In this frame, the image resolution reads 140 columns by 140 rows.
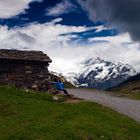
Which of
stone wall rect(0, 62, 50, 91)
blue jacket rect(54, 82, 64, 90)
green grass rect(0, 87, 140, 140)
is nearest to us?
green grass rect(0, 87, 140, 140)

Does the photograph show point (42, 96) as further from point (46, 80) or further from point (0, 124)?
point (0, 124)

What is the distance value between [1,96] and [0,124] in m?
9.93

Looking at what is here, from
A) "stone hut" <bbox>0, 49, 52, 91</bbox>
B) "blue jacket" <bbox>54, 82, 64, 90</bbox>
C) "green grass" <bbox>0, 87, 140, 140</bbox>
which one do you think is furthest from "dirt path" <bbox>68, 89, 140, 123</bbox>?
"stone hut" <bbox>0, 49, 52, 91</bbox>

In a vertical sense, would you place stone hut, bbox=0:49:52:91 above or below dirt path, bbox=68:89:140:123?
above

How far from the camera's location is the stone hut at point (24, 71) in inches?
2174

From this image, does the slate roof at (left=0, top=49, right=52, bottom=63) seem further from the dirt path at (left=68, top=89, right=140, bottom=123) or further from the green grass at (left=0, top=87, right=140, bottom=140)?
the green grass at (left=0, top=87, right=140, bottom=140)

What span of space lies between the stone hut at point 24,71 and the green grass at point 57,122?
39.0 feet

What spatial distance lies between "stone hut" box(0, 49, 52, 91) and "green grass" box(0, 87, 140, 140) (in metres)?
11.9

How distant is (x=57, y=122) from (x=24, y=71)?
24.1m

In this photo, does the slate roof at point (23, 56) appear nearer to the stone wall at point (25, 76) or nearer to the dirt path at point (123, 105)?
the stone wall at point (25, 76)

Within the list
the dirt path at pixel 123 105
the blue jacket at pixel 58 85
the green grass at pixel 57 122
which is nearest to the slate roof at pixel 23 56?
the blue jacket at pixel 58 85

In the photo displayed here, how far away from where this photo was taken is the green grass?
2917cm

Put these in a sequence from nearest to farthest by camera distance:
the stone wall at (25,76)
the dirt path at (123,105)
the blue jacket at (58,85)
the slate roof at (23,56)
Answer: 1. the dirt path at (123,105)
2. the stone wall at (25,76)
3. the slate roof at (23,56)
4. the blue jacket at (58,85)

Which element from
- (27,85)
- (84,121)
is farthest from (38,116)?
(27,85)
